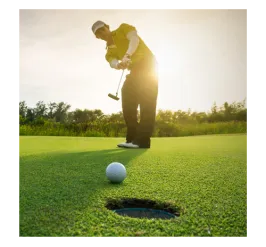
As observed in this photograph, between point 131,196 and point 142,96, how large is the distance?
300 centimetres

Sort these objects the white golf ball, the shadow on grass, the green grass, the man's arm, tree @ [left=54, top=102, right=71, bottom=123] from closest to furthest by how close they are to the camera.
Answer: the green grass < the shadow on grass < the white golf ball < the man's arm < tree @ [left=54, top=102, right=71, bottom=123]

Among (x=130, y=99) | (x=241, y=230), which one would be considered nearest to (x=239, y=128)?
(x=130, y=99)

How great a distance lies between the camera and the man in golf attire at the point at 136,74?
4.94 meters

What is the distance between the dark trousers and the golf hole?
119 inches

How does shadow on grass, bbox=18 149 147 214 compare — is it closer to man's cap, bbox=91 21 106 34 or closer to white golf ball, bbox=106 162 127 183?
white golf ball, bbox=106 162 127 183

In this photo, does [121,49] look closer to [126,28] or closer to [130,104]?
[126,28]

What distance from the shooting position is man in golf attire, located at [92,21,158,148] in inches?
194

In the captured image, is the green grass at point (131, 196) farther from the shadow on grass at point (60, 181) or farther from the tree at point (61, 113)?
the tree at point (61, 113)

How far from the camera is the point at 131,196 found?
2.36m

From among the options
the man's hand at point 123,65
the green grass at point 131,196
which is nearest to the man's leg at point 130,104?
the man's hand at point 123,65

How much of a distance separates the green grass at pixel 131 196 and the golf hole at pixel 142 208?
5 centimetres

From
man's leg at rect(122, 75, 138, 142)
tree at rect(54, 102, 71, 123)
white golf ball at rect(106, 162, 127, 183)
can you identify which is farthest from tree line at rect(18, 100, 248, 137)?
white golf ball at rect(106, 162, 127, 183)

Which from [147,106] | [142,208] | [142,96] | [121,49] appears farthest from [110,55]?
[142,208]
